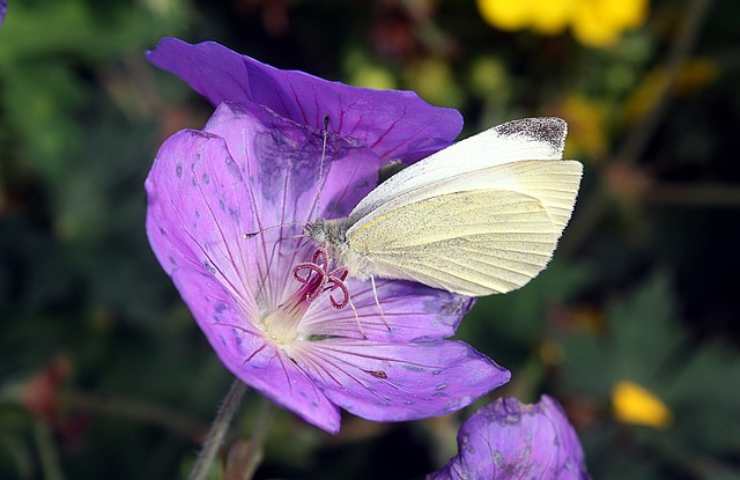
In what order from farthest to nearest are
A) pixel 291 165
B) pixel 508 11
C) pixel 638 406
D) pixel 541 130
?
pixel 508 11
pixel 638 406
pixel 291 165
pixel 541 130

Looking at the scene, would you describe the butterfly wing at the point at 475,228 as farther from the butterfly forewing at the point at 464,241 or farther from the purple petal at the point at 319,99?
the purple petal at the point at 319,99

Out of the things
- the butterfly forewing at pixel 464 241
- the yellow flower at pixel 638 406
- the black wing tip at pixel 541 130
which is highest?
the black wing tip at pixel 541 130

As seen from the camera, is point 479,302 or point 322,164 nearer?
point 322,164

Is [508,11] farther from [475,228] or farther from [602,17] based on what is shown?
[475,228]

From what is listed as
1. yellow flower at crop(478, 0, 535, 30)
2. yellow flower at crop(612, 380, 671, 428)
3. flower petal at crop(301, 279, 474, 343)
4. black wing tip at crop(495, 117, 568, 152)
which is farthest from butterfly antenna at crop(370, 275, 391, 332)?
yellow flower at crop(478, 0, 535, 30)

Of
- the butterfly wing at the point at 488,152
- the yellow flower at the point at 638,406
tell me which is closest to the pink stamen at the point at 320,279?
the butterfly wing at the point at 488,152

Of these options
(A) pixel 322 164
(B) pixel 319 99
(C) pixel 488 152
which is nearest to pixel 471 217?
(C) pixel 488 152

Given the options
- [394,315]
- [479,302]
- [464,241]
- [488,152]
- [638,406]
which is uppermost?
[488,152]
